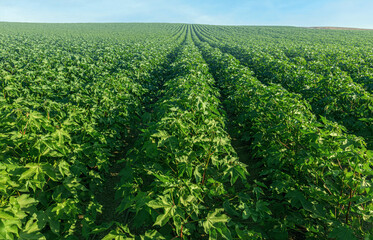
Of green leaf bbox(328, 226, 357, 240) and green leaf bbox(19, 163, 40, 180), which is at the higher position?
green leaf bbox(19, 163, 40, 180)

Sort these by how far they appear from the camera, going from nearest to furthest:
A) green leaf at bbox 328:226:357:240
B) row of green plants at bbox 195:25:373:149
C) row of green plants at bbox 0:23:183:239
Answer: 1. green leaf at bbox 328:226:357:240
2. row of green plants at bbox 0:23:183:239
3. row of green plants at bbox 195:25:373:149

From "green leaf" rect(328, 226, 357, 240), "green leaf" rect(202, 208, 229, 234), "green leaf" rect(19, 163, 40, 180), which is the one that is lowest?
"green leaf" rect(328, 226, 357, 240)

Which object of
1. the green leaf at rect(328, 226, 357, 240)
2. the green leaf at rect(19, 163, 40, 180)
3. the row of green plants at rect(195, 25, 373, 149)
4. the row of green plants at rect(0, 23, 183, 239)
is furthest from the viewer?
the row of green plants at rect(195, 25, 373, 149)

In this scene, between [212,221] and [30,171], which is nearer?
[212,221]

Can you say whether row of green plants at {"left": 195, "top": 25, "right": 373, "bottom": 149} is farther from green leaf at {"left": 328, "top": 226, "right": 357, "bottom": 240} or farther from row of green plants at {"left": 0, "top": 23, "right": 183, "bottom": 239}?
row of green plants at {"left": 0, "top": 23, "right": 183, "bottom": 239}

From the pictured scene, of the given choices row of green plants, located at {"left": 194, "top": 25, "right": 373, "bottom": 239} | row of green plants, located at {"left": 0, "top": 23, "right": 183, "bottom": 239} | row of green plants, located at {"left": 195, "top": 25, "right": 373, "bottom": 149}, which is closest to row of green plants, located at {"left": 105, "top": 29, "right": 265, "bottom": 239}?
row of green plants, located at {"left": 194, "top": 25, "right": 373, "bottom": 239}

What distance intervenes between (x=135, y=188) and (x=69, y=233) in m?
1.14

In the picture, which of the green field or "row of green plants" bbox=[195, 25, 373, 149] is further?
"row of green plants" bbox=[195, 25, 373, 149]

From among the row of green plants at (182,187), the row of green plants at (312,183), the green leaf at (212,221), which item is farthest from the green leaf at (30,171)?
the row of green plants at (312,183)

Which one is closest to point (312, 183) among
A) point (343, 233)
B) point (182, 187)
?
point (343, 233)

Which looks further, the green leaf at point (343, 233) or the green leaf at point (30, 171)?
the green leaf at point (30, 171)

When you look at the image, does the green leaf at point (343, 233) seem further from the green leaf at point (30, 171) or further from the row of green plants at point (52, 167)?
the green leaf at point (30, 171)

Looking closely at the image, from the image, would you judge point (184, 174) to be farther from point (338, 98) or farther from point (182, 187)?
point (338, 98)

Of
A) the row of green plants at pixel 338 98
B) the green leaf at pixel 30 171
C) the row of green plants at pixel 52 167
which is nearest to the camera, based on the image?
→ the row of green plants at pixel 52 167
